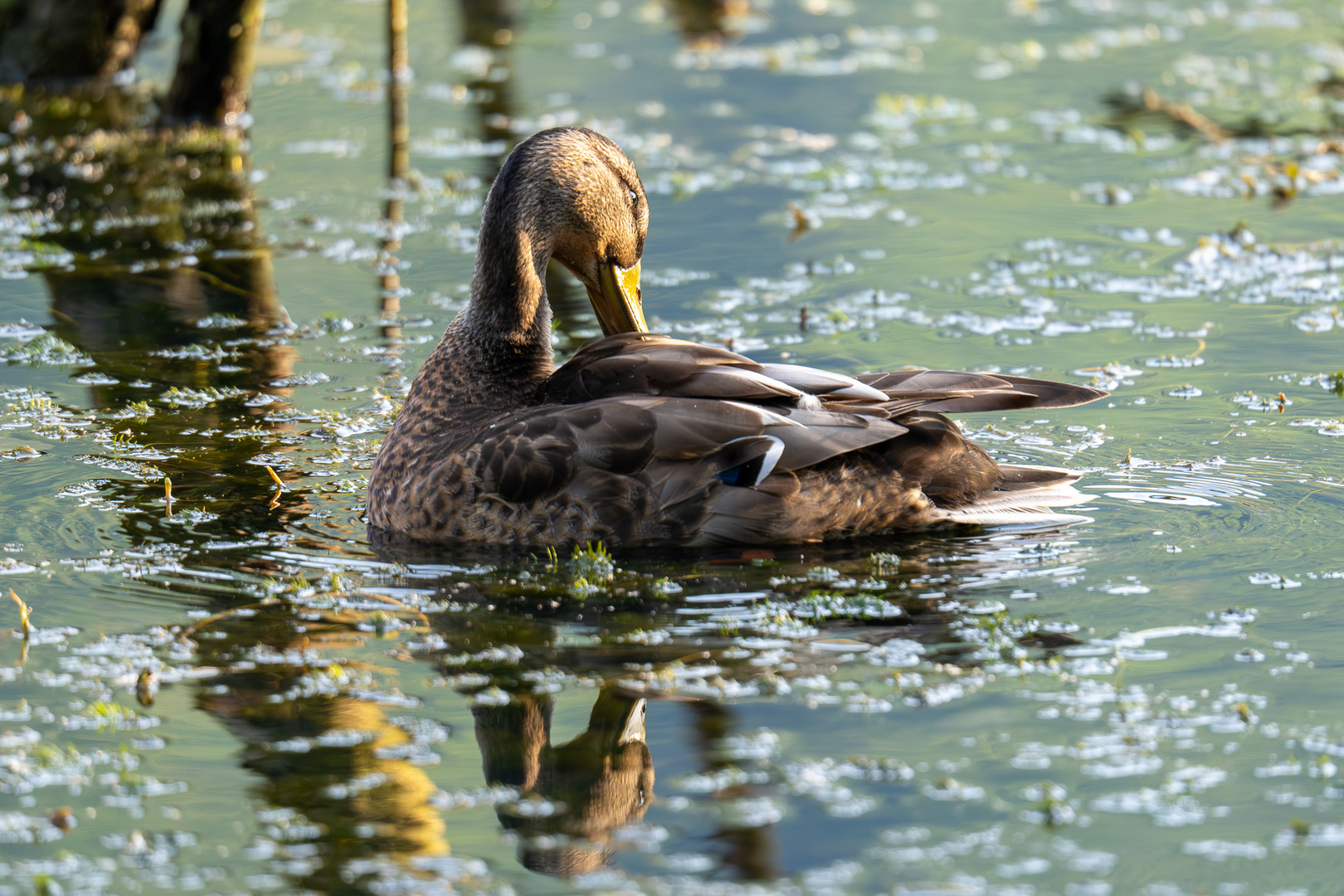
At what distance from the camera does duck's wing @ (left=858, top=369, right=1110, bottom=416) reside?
5.91m

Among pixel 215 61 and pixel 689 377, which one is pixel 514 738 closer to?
pixel 689 377

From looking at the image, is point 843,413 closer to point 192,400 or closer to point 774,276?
point 192,400

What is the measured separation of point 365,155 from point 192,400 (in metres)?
5.24

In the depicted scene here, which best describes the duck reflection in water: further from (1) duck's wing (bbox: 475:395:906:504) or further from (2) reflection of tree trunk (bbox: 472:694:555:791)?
(1) duck's wing (bbox: 475:395:906:504)

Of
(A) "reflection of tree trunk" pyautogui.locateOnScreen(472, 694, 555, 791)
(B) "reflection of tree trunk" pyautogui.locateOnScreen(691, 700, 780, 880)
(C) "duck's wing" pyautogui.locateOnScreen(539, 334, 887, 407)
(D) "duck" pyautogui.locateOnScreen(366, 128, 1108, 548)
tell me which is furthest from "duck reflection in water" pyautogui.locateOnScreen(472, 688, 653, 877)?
(C) "duck's wing" pyautogui.locateOnScreen(539, 334, 887, 407)

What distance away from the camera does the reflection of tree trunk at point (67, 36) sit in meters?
14.7

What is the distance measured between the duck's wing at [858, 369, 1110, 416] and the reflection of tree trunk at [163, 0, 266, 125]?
26.7 feet

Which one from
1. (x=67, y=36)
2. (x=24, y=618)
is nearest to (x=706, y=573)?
(x=24, y=618)

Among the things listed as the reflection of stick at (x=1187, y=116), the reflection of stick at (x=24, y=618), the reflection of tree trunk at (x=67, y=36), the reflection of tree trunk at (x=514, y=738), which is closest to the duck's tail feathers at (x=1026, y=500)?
the reflection of tree trunk at (x=514, y=738)

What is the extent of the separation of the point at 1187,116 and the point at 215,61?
24.6ft

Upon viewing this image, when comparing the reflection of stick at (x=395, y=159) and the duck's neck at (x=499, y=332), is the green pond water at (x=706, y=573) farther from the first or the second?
the duck's neck at (x=499, y=332)

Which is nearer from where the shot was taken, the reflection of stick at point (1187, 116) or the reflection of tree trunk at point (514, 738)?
the reflection of tree trunk at point (514, 738)

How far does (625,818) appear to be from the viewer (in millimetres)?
4238

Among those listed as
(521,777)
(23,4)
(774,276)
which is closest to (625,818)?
(521,777)
